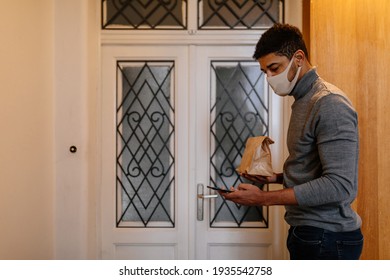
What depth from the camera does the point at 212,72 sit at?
262 centimetres

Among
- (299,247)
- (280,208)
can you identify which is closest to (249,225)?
(280,208)

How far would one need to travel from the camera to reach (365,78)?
6.63 ft

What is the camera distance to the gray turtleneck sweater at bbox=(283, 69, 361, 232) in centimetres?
134

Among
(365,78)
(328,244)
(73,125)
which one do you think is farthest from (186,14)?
(328,244)

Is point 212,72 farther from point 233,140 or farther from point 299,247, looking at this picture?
point 299,247

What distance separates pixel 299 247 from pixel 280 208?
1146 millimetres

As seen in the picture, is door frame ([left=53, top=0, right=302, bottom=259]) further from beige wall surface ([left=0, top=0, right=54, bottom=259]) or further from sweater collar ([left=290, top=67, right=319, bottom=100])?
sweater collar ([left=290, top=67, right=319, bottom=100])

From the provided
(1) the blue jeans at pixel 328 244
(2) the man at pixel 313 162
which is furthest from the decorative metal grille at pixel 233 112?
(1) the blue jeans at pixel 328 244

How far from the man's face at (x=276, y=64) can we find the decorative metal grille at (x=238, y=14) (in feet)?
3.68

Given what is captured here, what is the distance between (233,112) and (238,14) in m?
0.55

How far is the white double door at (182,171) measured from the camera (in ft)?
8.57

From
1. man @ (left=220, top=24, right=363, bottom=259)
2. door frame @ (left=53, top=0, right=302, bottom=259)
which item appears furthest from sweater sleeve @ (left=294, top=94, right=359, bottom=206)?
door frame @ (left=53, top=0, right=302, bottom=259)
